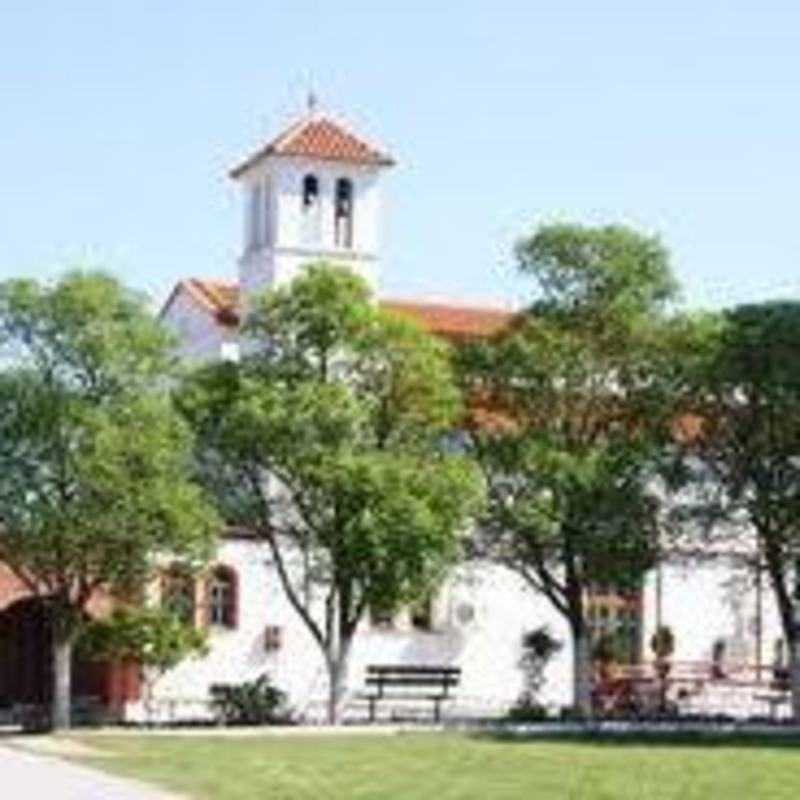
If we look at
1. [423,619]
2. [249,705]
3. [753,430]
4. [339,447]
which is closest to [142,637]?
[249,705]

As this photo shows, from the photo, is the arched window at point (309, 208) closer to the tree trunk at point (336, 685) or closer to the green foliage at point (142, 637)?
the tree trunk at point (336, 685)

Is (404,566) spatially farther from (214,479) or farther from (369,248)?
(369,248)

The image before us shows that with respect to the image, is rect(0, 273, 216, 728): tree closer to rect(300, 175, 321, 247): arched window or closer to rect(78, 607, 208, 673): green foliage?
rect(78, 607, 208, 673): green foliage

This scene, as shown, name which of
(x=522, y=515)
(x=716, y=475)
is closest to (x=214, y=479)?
(x=522, y=515)

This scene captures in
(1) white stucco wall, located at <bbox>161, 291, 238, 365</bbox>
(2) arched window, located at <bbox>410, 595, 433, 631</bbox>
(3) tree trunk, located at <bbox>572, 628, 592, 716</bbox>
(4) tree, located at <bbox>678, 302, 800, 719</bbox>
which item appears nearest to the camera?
(4) tree, located at <bbox>678, 302, 800, 719</bbox>

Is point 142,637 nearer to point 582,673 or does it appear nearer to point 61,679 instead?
point 61,679

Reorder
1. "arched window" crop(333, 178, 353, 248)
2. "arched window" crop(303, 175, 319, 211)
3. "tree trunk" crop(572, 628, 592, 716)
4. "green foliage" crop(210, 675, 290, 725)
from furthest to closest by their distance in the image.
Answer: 1. "arched window" crop(333, 178, 353, 248)
2. "arched window" crop(303, 175, 319, 211)
3. "tree trunk" crop(572, 628, 592, 716)
4. "green foliage" crop(210, 675, 290, 725)

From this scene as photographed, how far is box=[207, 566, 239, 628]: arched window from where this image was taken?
155 ft

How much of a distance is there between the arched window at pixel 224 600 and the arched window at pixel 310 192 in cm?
1119

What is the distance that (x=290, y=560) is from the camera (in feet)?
149

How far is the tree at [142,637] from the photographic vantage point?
39844mm

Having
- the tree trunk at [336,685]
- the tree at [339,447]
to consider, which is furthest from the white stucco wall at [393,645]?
the tree at [339,447]

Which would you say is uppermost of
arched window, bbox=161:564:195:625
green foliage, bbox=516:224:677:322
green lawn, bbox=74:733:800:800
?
green foliage, bbox=516:224:677:322

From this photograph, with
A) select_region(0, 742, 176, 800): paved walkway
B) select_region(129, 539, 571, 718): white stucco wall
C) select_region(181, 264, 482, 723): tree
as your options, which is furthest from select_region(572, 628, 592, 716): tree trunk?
select_region(0, 742, 176, 800): paved walkway
